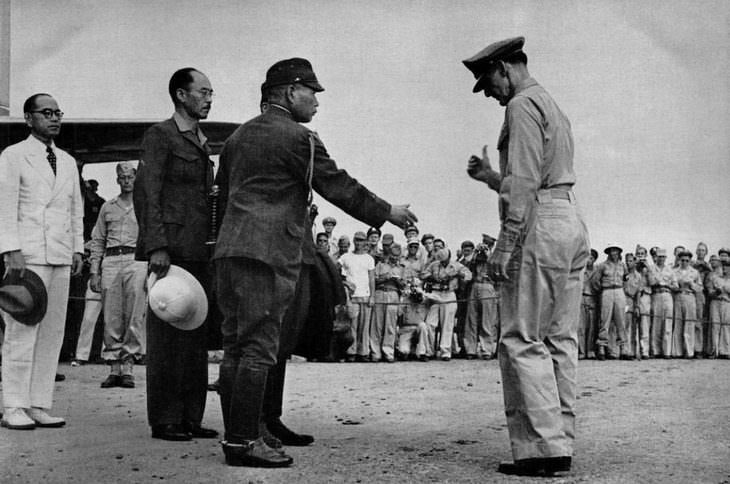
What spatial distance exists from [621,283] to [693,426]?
36.3 ft

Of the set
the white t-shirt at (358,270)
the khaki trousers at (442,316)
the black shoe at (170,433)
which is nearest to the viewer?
the black shoe at (170,433)

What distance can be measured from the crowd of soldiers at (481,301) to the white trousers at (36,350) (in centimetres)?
771

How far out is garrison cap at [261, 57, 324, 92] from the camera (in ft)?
18.0

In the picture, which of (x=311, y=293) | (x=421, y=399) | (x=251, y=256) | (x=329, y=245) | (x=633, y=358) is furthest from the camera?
(x=633, y=358)

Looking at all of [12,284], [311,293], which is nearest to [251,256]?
[311,293]

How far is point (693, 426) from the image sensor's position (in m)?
6.87

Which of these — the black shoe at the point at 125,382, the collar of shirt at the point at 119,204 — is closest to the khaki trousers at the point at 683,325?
the collar of shirt at the point at 119,204

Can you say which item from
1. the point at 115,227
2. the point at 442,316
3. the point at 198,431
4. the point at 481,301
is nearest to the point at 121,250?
the point at 115,227

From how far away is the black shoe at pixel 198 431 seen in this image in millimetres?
6180

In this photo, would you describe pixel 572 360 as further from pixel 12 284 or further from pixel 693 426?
pixel 12 284

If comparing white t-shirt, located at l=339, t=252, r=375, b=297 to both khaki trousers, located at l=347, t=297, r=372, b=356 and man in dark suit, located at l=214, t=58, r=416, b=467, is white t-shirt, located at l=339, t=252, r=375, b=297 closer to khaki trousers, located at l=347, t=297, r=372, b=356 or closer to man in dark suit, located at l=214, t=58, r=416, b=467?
khaki trousers, located at l=347, t=297, r=372, b=356

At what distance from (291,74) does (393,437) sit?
228 centimetres

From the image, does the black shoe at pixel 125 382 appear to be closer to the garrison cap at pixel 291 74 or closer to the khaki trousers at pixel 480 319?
the garrison cap at pixel 291 74

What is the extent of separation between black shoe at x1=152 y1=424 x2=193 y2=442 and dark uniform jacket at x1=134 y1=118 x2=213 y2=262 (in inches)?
39.7
